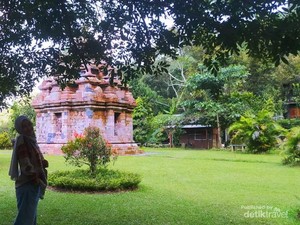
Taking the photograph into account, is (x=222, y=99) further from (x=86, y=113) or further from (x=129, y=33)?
(x=129, y=33)

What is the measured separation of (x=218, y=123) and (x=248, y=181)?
1568cm

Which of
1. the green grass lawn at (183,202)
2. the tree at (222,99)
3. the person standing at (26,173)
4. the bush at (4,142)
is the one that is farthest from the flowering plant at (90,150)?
the bush at (4,142)

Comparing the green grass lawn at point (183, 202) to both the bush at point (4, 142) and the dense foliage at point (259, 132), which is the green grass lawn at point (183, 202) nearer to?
the dense foliage at point (259, 132)

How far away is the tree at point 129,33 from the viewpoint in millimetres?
4105

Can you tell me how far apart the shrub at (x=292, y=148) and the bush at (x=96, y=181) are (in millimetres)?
7381

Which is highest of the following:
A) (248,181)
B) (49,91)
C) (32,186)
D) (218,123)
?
(49,91)

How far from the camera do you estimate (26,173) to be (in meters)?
4.17

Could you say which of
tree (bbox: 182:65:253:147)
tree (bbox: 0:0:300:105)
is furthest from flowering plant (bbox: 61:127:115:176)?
tree (bbox: 182:65:253:147)

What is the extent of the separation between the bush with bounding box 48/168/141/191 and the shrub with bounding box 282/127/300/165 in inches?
291

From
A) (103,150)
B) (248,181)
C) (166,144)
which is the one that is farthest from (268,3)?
(166,144)

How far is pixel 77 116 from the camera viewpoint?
19.3 meters

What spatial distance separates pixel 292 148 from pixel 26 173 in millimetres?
12107

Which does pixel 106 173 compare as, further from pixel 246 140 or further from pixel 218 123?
pixel 218 123

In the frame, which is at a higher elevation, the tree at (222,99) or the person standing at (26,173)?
the tree at (222,99)
